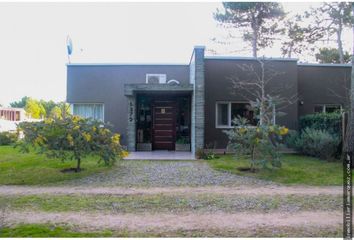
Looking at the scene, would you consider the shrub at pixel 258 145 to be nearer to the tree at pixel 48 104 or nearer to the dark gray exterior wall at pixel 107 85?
the dark gray exterior wall at pixel 107 85

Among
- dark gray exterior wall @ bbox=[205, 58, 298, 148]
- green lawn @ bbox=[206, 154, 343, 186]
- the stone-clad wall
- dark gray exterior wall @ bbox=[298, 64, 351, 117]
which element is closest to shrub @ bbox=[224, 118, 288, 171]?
green lawn @ bbox=[206, 154, 343, 186]

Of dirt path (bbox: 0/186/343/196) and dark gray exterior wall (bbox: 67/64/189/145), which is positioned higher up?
dark gray exterior wall (bbox: 67/64/189/145)

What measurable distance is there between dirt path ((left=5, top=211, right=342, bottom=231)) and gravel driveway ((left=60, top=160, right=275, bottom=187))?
2679mm

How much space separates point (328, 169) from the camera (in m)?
10.5

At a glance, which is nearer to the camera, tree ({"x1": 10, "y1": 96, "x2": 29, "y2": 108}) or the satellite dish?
the satellite dish

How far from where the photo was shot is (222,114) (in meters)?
15.5

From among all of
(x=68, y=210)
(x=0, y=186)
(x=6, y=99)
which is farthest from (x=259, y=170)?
(x=6, y=99)

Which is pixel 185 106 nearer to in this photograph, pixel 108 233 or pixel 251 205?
pixel 251 205

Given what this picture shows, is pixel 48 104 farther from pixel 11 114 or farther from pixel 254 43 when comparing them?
pixel 254 43

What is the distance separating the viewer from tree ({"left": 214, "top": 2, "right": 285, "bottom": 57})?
26.1 m

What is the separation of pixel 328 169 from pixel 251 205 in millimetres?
5377

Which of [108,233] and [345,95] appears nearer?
[108,233]

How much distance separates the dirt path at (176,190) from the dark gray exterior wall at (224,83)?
724 centimetres

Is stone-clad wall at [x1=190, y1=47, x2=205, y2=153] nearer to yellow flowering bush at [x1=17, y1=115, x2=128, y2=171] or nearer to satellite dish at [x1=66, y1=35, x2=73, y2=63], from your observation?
yellow flowering bush at [x1=17, y1=115, x2=128, y2=171]
